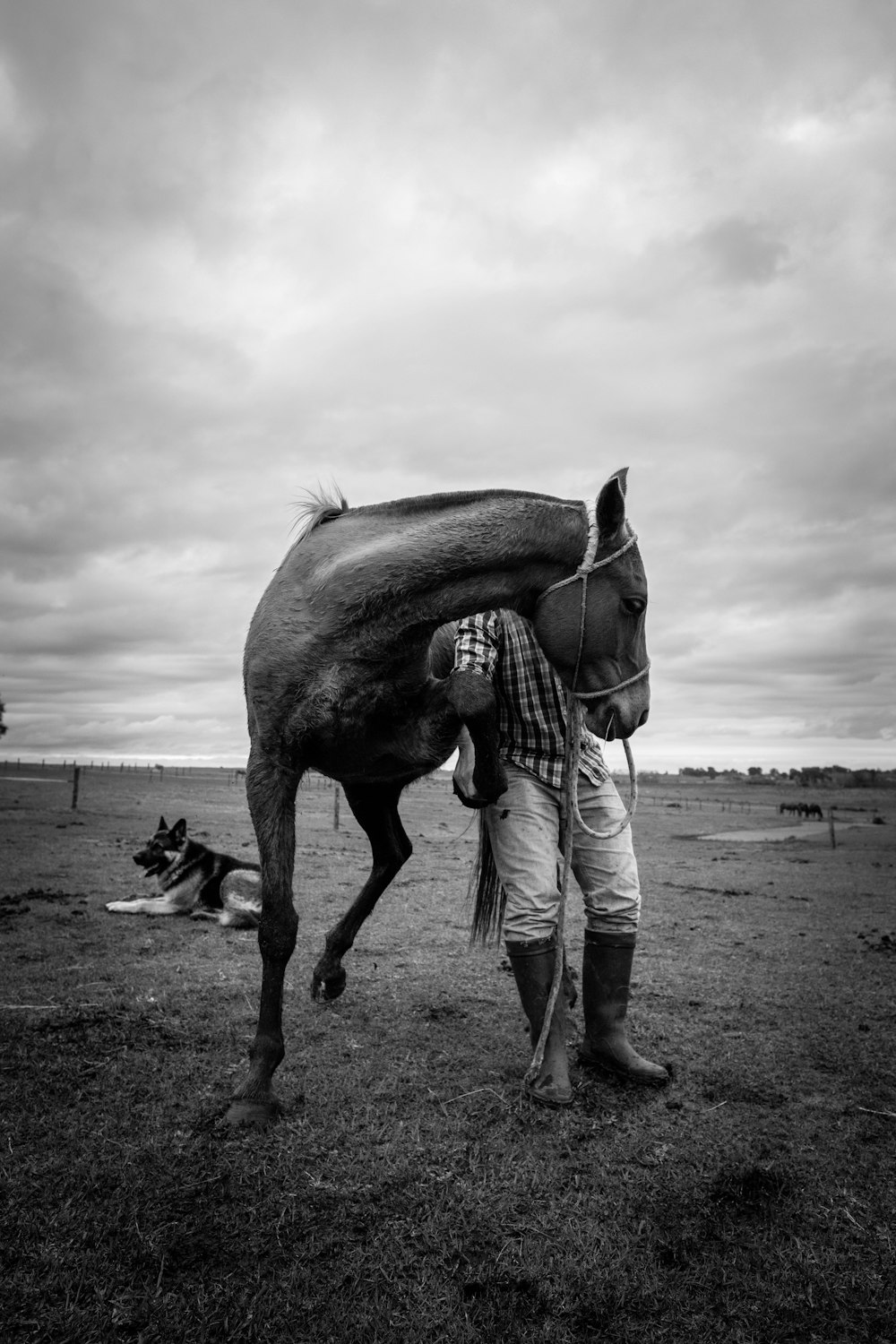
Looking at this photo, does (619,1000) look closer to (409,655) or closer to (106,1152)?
(409,655)

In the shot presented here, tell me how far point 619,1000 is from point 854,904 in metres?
9.89

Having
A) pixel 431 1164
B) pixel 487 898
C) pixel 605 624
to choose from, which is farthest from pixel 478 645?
pixel 431 1164

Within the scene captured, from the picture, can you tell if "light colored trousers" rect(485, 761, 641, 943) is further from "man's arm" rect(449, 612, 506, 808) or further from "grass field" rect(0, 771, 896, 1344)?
"grass field" rect(0, 771, 896, 1344)

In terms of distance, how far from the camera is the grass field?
226 centimetres

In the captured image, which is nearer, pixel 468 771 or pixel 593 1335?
pixel 593 1335

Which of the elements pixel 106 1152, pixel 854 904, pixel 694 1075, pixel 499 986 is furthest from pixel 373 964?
pixel 854 904

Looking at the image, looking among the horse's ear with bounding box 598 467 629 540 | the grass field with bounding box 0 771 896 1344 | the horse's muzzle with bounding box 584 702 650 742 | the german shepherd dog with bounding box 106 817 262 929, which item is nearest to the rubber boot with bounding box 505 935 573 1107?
the grass field with bounding box 0 771 896 1344

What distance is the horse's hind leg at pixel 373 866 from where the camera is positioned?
4.90 metres

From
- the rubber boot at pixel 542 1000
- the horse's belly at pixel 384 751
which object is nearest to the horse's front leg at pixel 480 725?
the horse's belly at pixel 384 751

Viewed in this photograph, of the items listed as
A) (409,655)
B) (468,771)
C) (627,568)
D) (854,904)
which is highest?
(627,568)

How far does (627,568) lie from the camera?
11.8 feet

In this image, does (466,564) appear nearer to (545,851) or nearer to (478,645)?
(478,645)

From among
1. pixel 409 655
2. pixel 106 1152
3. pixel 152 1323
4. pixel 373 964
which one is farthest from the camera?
pixel 373 964

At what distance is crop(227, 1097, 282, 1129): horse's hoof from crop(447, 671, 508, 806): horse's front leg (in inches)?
67.6
